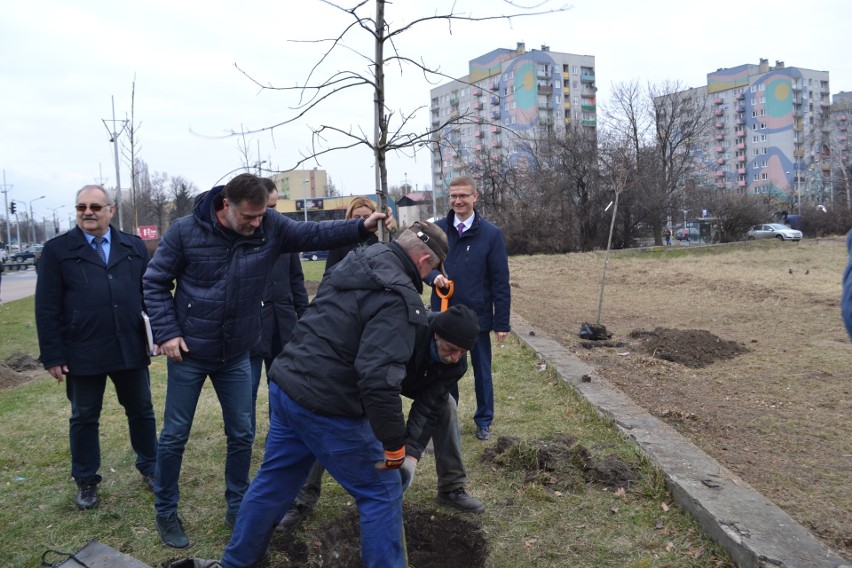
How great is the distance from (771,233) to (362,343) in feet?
148

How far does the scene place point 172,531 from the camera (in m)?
3.58

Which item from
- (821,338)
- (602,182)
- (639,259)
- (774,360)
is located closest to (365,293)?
(774,360)

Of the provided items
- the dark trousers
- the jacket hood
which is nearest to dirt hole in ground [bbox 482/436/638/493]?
the jacket hood

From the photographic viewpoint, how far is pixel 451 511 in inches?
154

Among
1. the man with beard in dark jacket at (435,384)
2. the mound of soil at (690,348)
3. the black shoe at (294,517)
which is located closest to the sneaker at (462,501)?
the man with beard in dark jacket at (435,384)

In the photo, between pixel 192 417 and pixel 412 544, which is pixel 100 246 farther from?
pixel 412 544

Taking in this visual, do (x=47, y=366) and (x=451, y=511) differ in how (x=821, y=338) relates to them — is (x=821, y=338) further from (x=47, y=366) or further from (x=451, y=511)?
(x=47, y=366)

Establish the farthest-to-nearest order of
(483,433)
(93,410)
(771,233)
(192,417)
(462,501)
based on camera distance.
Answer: (771,233)
(483,433)
(93,410)
(462,501)
(192,417)

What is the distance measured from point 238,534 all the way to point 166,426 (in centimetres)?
89

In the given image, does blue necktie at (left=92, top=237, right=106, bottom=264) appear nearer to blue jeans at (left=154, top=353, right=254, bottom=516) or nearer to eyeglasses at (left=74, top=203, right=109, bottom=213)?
eyeglasses at (left=74, top=203, right=109, bottom=213)

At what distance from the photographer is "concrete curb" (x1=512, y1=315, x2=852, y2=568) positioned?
297cm

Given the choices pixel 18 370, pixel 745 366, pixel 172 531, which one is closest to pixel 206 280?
pixel 172 531

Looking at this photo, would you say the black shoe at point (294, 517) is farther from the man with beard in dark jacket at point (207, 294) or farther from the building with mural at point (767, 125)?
the building with mural at point (767, 125)

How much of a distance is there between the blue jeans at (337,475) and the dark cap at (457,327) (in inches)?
20.2
